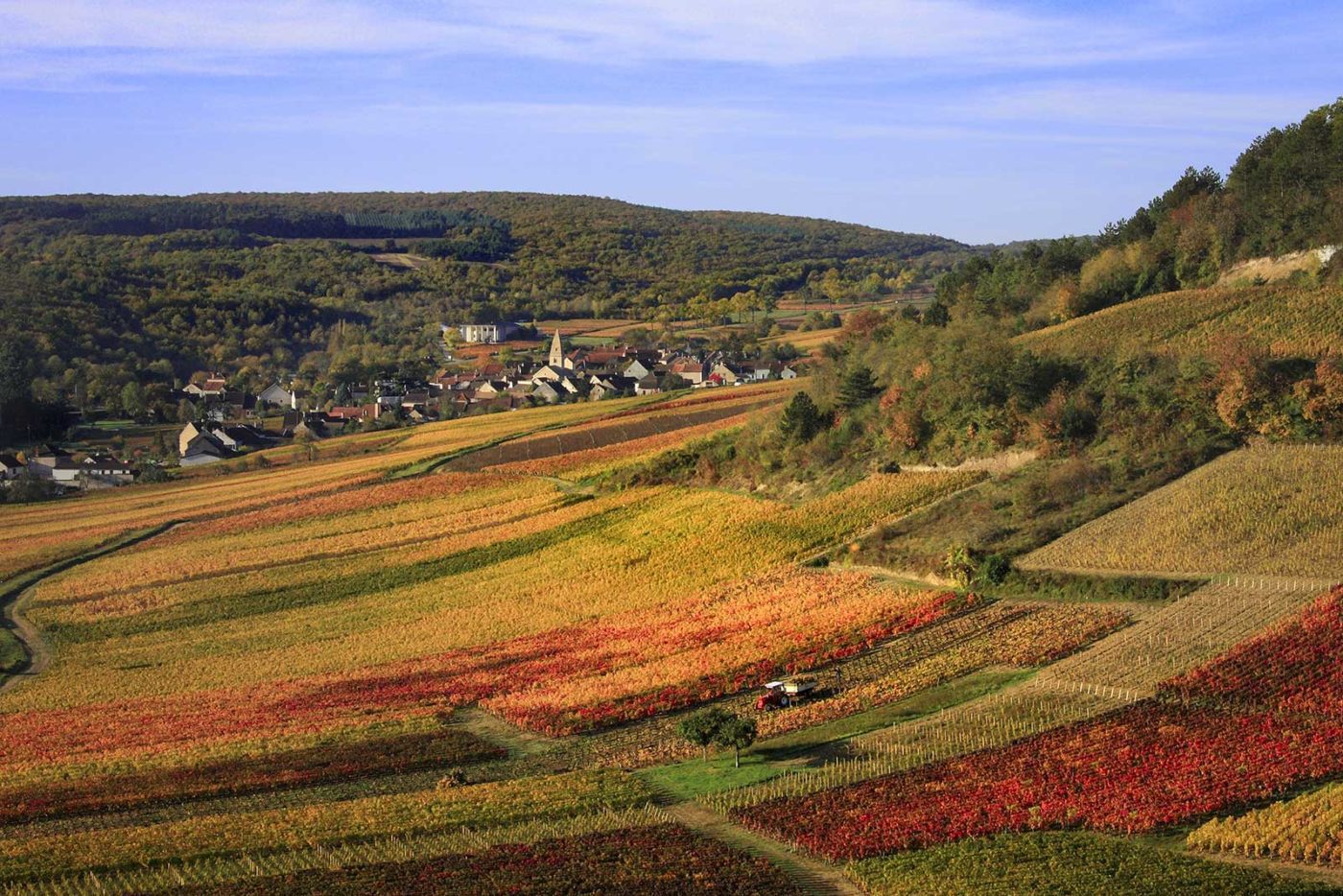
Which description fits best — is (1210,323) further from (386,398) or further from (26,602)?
(386,398)

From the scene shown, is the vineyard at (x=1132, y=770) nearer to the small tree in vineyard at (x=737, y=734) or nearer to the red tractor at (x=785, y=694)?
the small tree in vineyard at (x=737, y=734)

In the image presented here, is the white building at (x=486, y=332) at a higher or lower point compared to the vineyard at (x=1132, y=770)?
higher

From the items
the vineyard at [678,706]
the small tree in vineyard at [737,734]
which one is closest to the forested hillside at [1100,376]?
the vineyard at [678,706]

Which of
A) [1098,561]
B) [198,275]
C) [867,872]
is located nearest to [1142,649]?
[1098,561]

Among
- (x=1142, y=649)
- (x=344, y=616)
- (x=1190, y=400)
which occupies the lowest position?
(x=344, y=616)

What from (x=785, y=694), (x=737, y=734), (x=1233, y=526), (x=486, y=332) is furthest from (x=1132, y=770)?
(x=486, y=332)

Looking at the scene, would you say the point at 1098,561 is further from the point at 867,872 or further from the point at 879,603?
the point at 867,872
